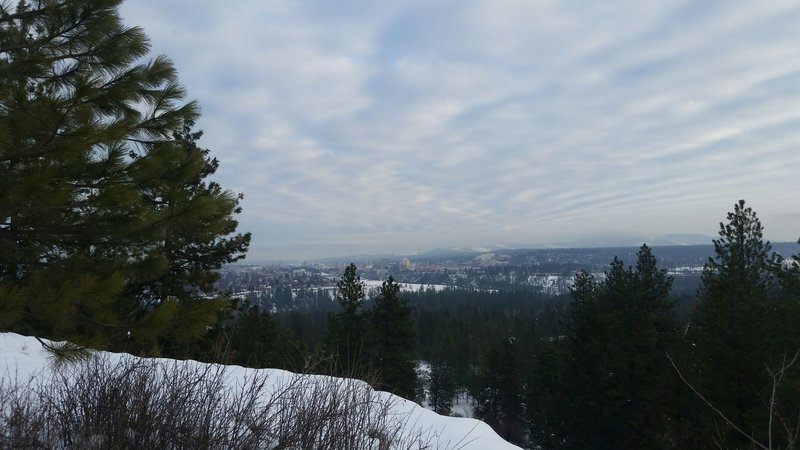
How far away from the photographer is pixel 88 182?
12.5 ft

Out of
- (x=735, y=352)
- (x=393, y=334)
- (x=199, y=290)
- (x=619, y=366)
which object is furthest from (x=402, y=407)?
(x=393, y=334)

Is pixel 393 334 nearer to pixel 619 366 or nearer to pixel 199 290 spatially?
pixel 619 366

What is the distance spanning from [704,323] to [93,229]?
1749 centimetres

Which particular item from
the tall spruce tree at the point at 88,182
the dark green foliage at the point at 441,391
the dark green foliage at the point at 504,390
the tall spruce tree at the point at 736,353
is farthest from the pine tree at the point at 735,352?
the dark green foliage at the point at 441,391

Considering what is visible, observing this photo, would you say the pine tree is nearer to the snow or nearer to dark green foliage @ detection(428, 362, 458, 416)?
the snow

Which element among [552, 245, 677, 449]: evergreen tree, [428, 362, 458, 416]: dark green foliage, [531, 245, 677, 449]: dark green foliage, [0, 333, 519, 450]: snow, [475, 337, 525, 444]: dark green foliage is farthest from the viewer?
[428, 362, 458, 416]: dark green foliage

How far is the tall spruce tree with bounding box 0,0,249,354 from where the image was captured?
327cm

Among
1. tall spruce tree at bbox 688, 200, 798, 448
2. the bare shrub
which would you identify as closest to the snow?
the bare shrub

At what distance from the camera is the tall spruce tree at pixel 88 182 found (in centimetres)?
327

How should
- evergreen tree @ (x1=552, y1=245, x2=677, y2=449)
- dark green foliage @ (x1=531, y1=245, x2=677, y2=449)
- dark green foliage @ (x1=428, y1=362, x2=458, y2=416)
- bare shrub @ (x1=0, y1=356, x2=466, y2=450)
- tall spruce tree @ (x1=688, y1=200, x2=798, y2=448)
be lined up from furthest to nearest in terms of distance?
dark green foliage @ (x1=428, y1=362, x2=458, y2=416) < dark green foliage @ (x1=531, y1=245, x2=677, y2=449) < evergreen tree @ (x1=552, y1=245, x2=677, y2=449) < tall spruce tree @ (x1=688, y1=200, x2=798, y2=448) < bare shrub @ (x1=0, y1=356, x2=466, y2=450)

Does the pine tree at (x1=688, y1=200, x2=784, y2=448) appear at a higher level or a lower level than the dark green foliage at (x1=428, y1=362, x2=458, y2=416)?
higher

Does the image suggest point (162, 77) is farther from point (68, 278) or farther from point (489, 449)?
point (489, 449)

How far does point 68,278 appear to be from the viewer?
3.44m

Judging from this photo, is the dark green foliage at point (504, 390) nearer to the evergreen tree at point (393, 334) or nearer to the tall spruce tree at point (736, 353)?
the evergreen tree at point (393, 334)
